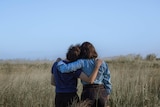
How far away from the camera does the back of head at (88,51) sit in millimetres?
7086

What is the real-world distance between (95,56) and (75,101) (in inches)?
37.4

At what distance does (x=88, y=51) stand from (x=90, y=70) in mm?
341

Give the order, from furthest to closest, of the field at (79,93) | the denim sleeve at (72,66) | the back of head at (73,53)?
the field at (79,93) → the back of head at (73,53) → the denim sleeve at (72,66)

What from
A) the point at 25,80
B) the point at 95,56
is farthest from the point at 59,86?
the point at 25,80

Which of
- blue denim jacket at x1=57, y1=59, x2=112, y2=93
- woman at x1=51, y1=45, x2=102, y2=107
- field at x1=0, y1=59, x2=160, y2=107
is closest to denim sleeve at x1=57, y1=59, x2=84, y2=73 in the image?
blue denim jacket at x1=57, y1=59, x2=112, y2=93

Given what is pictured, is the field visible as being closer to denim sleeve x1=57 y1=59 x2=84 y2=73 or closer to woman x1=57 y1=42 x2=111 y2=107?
woman x1=57 y1=42 x2=111 y2=107

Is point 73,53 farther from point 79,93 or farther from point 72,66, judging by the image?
point 79,93

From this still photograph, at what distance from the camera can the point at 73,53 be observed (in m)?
7.18

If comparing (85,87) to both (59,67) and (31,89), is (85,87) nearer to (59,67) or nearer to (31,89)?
(59,67)

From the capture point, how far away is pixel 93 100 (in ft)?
23.5

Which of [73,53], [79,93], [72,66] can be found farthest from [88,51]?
[79,93]

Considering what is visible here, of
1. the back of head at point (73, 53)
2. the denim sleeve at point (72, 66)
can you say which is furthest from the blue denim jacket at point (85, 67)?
the back of head at point (73, 53)

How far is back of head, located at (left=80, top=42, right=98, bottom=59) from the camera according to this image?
7.09 metres

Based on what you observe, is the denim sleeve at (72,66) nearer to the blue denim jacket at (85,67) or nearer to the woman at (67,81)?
the blue denim jacket at (85,67)
